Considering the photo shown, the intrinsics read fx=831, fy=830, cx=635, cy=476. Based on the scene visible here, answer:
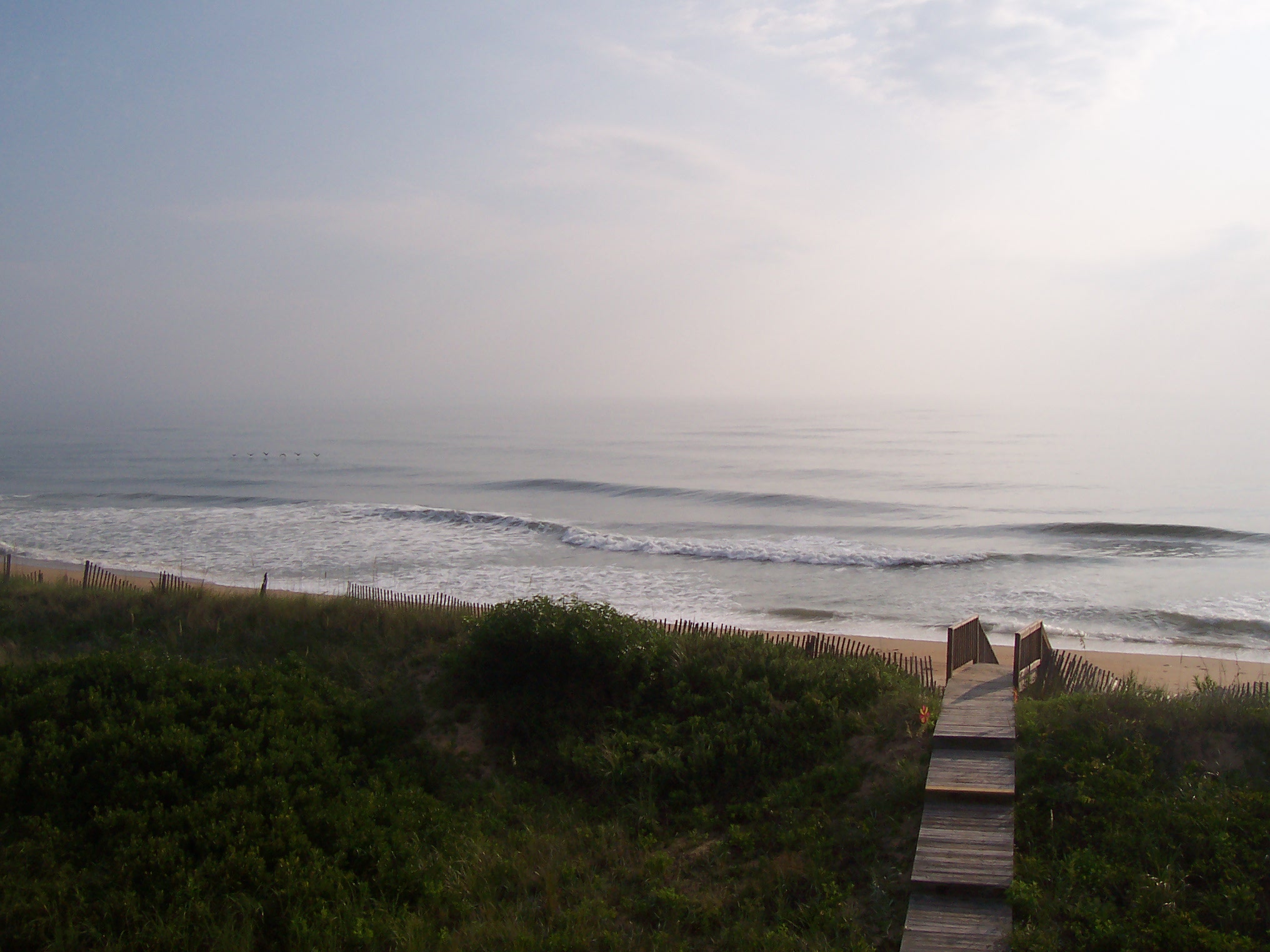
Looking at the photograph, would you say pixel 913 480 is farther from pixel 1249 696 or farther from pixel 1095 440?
pixel 1249 696

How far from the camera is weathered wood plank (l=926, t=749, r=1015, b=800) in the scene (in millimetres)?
6848

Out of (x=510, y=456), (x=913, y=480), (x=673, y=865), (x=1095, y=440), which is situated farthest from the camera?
(x=1095, y=440)

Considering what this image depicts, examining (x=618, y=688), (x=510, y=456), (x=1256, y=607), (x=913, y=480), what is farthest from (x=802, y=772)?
(x=510, y=456)

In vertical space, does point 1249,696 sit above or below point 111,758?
above

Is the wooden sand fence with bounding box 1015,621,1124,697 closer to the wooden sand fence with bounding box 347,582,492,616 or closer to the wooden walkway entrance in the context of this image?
the wooden walkway entrance

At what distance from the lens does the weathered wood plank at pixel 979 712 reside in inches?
298

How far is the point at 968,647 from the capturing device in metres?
9.89

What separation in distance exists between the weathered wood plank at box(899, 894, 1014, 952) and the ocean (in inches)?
562

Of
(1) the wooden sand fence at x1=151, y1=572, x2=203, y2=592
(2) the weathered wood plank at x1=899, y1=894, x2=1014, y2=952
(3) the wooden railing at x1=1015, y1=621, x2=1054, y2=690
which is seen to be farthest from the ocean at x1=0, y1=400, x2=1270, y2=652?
(2) the weathered wood plank at x1=899, y1=894, x2=1014, y2=952

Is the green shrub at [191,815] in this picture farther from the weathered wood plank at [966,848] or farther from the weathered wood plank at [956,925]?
the weathered wood plank at [966,848]

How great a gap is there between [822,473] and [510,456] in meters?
26.9

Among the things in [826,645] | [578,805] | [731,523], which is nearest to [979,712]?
[826,645]

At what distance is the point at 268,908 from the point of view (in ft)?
20.6

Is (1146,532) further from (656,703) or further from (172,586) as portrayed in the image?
(172,586)
